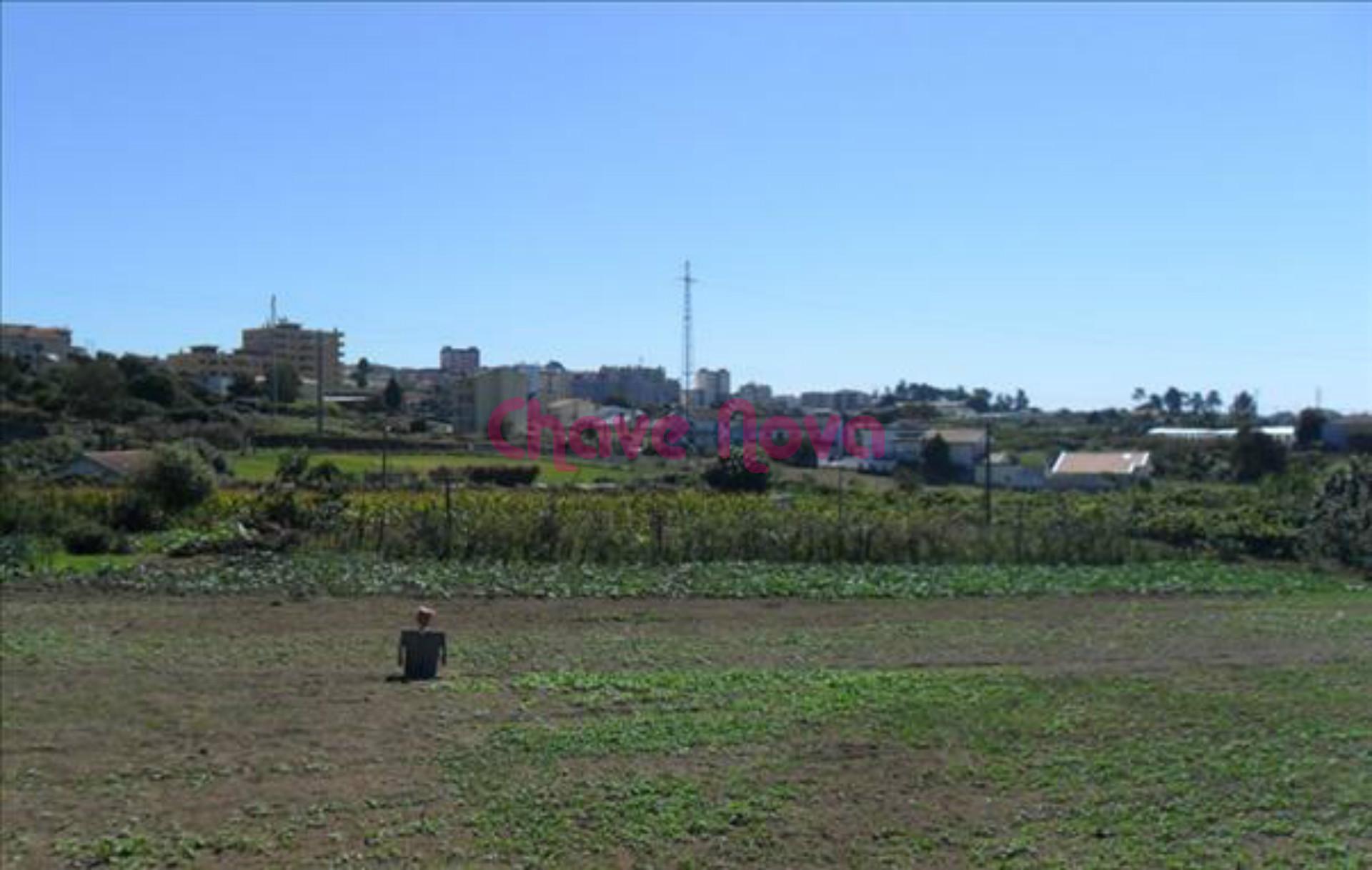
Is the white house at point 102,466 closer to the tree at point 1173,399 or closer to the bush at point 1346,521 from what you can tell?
the bush at point 1346,521

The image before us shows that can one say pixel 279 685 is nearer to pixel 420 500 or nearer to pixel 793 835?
pixel 793 835

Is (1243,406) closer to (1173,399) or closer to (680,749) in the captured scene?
(1173,399)

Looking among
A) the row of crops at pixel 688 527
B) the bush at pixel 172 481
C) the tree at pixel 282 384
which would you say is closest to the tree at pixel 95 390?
the tree at pixel 282 384

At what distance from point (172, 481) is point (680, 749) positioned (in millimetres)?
25518

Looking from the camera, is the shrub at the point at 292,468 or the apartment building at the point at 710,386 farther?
the apartment building at the point at 710,386

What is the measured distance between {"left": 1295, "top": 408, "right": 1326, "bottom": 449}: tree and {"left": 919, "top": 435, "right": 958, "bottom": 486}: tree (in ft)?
73.5

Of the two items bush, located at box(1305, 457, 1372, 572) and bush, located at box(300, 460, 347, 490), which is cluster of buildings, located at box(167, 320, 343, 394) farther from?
bush, located at box(1305, 457, 1372, 572)

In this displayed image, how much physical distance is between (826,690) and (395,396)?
230 ft

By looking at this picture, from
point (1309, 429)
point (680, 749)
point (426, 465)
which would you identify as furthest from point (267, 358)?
point (680, 749)

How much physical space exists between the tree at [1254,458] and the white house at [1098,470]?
11.4ft

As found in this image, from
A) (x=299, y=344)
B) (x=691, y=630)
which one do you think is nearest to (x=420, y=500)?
(x=691, y=630)

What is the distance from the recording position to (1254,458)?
53.2 m

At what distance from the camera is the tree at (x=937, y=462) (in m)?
53.7

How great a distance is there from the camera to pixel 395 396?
78.5 metres
